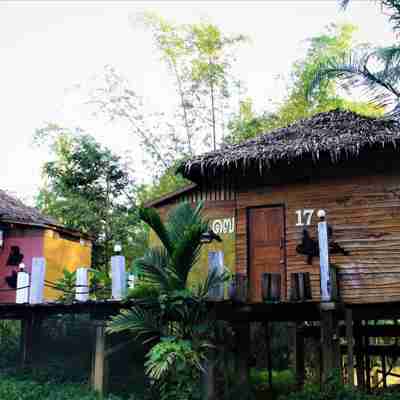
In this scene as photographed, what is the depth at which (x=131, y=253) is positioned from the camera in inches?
818

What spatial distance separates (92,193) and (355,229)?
11.8 m

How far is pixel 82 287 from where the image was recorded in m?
11.3

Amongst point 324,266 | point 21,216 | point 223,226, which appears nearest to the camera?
point 324,266

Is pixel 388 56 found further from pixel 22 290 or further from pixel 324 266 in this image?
pixel 22 290

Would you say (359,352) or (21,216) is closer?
(359,352)

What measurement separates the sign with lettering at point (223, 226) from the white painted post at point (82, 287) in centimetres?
256

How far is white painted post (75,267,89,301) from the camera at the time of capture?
1120 centimetres

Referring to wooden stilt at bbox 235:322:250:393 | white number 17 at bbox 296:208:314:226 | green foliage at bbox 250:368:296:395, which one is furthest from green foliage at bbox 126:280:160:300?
green foliage at bbox 250:368:296:395

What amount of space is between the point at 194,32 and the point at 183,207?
11.9m

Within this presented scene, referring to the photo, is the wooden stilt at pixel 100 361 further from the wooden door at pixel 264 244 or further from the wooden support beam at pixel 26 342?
the wooden support beam at pixel 26 342

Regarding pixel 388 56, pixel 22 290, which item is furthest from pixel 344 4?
pixel 22 290

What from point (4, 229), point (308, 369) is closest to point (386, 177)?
point (308, 369)

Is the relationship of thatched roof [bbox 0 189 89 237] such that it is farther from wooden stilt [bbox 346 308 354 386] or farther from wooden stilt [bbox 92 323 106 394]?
wooden stilt [bbox 346 308 354 386]

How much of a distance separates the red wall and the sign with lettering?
218 inches
